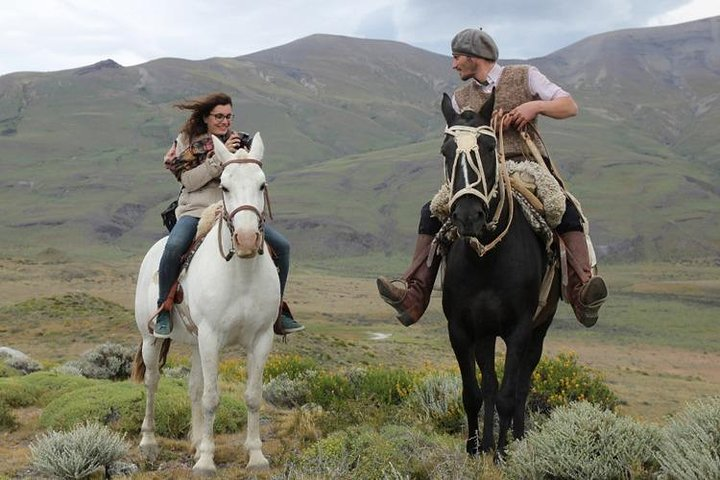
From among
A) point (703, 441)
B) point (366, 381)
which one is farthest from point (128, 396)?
point (703, 441)

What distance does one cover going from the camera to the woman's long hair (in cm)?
757

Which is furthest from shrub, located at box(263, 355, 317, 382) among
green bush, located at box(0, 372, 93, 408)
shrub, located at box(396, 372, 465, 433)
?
shrub, located at box(396, 372, 465, 433)

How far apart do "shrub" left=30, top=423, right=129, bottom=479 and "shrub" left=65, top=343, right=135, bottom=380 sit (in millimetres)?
8465

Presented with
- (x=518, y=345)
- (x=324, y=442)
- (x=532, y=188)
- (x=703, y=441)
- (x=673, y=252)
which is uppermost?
(x=532, y=188)

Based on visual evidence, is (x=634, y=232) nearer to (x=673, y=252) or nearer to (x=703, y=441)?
(x=673, y=252)

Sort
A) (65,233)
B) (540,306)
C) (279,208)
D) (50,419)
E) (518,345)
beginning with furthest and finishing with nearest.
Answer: (279,208), (65,233), (50,419), (540,306), (518,345)

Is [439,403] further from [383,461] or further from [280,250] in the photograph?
[383,461]

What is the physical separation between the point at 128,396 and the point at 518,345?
5.97 meters

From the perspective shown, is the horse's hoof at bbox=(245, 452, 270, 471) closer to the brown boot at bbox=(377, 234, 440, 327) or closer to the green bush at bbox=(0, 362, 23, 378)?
the brown boot at bbox=(377, 234, 440, 327)

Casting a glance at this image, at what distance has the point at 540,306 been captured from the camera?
21.0 ft

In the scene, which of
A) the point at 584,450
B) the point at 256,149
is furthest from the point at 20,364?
the point at 584,450

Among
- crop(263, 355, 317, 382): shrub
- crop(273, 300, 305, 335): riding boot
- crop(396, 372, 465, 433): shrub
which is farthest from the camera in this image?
crop(263, 355, 317, 382): shrub

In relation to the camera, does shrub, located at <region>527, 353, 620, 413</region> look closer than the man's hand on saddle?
No

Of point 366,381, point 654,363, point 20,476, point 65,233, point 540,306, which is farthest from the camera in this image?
point 65,233
